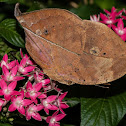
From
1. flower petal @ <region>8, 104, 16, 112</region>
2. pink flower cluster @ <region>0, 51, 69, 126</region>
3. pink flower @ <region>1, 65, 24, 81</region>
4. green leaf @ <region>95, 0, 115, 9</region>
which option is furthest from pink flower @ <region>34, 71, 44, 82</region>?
green leaf @ <region>95, 0, 115, 9</region>

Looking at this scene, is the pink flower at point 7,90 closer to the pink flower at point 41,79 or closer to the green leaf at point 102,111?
the pink flower at point 41,79

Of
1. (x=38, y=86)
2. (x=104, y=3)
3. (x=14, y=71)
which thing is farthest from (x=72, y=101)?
(x=104, y=3)

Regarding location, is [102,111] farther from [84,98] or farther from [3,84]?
[3,84]

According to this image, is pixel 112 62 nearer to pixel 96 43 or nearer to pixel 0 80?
pixel 96 43

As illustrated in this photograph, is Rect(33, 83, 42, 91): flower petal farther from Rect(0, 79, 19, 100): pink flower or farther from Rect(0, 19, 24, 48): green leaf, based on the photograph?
Rect(0, 19, 24, 48): green leaf

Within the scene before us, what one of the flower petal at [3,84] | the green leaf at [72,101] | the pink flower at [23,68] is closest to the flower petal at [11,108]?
the flower petal at [3,84]

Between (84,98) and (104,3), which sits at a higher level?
(104,3)
